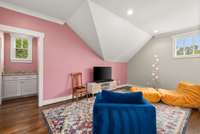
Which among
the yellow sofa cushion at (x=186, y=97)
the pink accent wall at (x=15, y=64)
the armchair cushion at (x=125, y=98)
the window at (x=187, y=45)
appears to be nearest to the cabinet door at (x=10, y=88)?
the pink accent wall at (x=15, y=64)

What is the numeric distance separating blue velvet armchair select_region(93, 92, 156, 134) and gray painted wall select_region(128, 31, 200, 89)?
170 inches

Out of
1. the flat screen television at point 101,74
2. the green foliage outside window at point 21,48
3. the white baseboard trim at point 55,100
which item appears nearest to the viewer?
the white baseboard trim at point 55,100

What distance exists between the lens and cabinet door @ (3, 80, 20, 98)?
3.65 m

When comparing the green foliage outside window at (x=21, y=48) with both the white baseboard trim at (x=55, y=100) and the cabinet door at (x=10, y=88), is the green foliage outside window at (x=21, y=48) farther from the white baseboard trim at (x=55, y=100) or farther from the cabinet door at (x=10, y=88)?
the white baseboard trim at (x=55, y=100)

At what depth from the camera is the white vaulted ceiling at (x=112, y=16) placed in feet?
9.57

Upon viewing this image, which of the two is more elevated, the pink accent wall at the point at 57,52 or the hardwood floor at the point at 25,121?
the pink accent wall at the point at 57,52

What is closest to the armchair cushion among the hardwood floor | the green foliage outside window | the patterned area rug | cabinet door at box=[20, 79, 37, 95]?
the patterned area rug

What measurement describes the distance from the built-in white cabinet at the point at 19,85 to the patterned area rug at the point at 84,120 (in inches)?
78.1

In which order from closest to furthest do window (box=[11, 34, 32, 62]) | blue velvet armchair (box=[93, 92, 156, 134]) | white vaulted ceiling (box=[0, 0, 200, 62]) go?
blue velvet armchair (box=[93, 92, 156, 134]) < white vaulted ceiling (box=[0, 0, 200, 62]) < window (box=[11, 34, 32, 62])

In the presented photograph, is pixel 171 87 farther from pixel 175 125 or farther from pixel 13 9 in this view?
pixel 13 9

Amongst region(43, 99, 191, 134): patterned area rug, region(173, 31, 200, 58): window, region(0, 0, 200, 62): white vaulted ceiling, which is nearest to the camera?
region(43, 99, 191, 134): patterned area rug

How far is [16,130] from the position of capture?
79.3 inches

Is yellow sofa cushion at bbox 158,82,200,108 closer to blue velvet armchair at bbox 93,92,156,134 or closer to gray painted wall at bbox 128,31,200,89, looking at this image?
gray painted wall at bbox 128,31,200,89

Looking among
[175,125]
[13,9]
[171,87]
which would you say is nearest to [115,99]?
[175,125]
